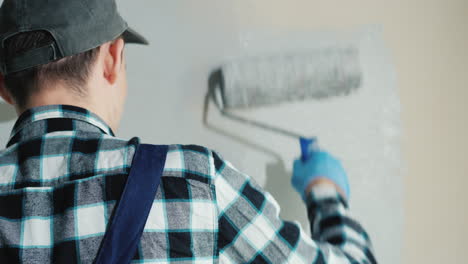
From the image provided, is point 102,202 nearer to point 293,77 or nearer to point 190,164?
point 190,164

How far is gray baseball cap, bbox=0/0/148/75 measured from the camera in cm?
54

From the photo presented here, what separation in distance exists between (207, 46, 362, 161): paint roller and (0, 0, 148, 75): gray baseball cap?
1.24 feet

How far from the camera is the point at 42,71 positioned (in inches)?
21.9

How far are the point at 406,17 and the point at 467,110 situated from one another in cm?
23

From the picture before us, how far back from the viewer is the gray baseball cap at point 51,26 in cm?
54

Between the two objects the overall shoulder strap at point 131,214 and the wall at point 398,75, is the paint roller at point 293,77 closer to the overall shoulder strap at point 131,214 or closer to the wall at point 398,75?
the wall at point 398,75

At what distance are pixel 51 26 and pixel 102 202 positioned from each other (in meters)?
0.22

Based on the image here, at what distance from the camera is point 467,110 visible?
3.10ft

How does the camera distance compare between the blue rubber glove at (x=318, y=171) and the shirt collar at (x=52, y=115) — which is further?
the blue rubber glove at (x=318, y=171)

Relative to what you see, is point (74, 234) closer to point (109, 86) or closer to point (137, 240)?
point (137, 240)

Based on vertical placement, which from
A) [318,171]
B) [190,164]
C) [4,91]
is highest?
[4,91]

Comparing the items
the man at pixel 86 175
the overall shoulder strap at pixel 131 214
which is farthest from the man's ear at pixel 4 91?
the overall shoulder strap at pixel 131 214

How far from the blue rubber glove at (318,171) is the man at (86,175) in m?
0.25

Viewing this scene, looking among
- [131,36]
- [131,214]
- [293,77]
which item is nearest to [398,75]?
[293,77]
